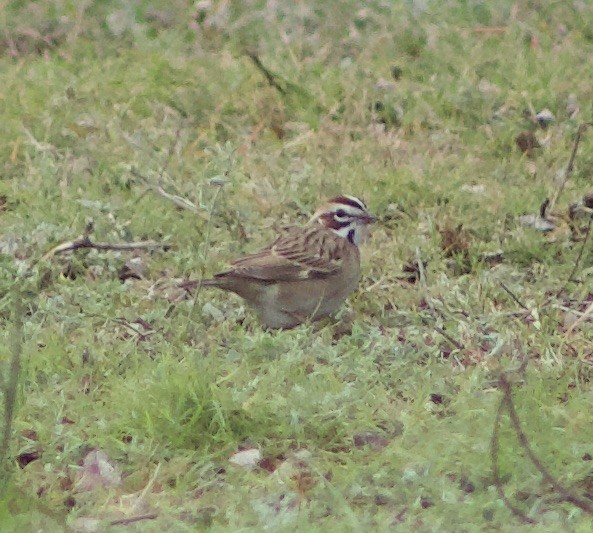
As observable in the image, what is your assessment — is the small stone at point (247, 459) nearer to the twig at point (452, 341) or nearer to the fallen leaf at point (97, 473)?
the fallen leaf at point (97, 473)

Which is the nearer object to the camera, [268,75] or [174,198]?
[174,198]

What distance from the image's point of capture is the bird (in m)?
7.77

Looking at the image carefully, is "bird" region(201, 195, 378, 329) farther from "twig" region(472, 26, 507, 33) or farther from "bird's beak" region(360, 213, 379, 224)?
"twig" region(472, 26, 507, 33)

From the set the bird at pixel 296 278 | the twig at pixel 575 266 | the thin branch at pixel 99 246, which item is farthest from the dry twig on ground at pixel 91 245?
the twig at pixel 575 266

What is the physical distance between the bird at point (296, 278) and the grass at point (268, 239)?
0.12m

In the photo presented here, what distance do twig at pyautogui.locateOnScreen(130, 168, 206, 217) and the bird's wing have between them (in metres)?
0.93

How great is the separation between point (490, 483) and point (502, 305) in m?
2.25

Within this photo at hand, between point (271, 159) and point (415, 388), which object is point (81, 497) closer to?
point (415, 388)

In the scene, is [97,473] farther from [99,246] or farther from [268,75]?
[268,75]

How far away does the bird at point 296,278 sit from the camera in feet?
25.5

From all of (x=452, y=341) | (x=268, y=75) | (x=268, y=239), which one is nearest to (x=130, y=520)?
(x=452, y=341)

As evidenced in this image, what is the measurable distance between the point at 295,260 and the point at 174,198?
4.58 ft

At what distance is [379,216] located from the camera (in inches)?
359

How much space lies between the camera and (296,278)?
7965mm
